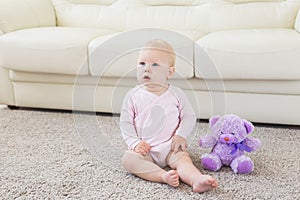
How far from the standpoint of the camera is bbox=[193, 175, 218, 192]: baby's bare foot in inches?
46.4

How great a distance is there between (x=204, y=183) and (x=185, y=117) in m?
0.26

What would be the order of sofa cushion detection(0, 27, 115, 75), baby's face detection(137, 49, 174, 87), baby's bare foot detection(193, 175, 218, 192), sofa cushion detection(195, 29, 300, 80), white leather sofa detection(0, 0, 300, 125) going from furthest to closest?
sofa cushion detection(0, 27, 115, 75), sofa cushion detection(195, 29, 300, 80), white leather sofa detection(0, 0, 300, 125), baby's face detection(137, 49, 174, 87), baby's bare foot detection(193, 175, 218, 192)

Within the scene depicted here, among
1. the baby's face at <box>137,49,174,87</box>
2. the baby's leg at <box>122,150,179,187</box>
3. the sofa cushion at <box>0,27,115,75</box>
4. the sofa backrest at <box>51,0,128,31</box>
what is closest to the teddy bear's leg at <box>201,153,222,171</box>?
the baby's leg at <box>122,150,179,187</box>

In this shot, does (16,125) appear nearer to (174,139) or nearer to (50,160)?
(50,160)

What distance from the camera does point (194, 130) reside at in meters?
1.40

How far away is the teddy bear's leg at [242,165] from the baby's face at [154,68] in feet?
1.07

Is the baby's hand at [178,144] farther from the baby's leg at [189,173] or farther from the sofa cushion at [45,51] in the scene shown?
the sofa cushion at [45,51]

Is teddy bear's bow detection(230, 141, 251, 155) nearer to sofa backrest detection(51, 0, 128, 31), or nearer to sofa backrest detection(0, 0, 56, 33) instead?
sofa backrest detection(51, 0, 128, 31)

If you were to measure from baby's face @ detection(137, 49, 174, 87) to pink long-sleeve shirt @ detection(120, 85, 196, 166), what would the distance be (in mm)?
37

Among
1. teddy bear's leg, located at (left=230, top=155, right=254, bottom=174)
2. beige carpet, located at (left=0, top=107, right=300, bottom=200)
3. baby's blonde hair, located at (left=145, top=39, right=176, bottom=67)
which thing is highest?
baby's blonde hair, located at (left=145, top=39, right=176, bottom=67)

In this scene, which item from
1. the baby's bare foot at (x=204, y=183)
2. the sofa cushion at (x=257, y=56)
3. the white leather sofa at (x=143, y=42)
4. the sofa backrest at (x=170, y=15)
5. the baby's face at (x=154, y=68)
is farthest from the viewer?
the sofa backrest at (x=170, y=15)

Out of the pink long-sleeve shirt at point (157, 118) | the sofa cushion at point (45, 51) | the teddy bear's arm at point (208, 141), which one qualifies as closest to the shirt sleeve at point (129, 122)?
the pink long-sleeve shirt at point (157, 118)

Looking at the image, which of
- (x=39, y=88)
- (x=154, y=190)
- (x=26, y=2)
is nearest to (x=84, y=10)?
(x=26, y=2)

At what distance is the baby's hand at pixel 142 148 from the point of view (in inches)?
52.1
